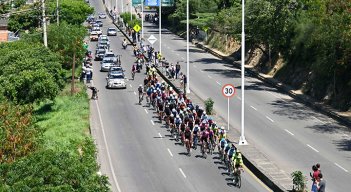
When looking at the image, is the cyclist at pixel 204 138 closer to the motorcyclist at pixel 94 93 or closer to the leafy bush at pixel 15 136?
the leafy bush at pixel 15 136

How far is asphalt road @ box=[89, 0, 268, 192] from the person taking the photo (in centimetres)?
2731

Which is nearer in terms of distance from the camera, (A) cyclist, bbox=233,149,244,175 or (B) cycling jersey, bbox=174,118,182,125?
(A) cyclist, bbox=233,149,244,175

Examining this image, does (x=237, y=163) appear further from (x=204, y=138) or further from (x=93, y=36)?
(x=93, y=36)

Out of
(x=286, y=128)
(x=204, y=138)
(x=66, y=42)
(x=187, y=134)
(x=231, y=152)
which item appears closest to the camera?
(x=231, y=152)

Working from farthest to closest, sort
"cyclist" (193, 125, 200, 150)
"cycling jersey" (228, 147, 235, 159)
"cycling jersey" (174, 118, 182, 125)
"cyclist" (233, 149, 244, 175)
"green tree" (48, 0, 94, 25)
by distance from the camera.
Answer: "green tree" (48, 0, 94, 25) < "cycling jersey" (174, 118, 182, 125) < "cyclist" (193, 125, 200, 150) < "cycling jersey" (228, 147, 235, 159) < "cyclist" (233, 149, 244, 175)

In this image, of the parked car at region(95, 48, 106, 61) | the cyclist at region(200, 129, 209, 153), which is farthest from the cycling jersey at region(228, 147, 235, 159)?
the parked car at region(95, 48, 106, 61)

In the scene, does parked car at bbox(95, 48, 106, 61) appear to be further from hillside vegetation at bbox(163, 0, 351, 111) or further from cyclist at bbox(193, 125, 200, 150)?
cyclist at bbox(193, 125, 200, 150)

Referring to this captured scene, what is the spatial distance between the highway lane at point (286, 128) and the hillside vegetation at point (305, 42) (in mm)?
2419

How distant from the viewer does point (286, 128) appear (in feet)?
128

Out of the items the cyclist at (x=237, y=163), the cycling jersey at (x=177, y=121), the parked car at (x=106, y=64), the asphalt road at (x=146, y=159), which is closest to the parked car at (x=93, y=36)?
the parked car at (x=106, y=64)

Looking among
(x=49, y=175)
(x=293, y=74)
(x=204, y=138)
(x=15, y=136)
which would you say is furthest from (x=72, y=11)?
(x=49, y=175)

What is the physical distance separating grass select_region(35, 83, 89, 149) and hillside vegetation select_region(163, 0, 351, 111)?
16117mm

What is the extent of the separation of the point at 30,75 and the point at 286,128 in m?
17.0

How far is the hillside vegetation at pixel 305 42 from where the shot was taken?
44406 mm
